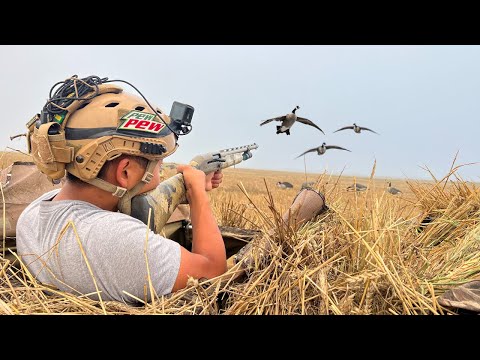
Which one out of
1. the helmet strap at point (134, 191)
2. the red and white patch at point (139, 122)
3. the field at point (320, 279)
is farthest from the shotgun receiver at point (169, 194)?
the field at point (320, 279)

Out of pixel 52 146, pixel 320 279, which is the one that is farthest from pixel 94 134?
pixel 320 279

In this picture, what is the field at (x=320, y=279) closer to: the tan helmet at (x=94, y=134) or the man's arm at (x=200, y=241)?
the man's arm at (x=200, y=241)

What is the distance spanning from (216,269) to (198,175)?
0.64 m

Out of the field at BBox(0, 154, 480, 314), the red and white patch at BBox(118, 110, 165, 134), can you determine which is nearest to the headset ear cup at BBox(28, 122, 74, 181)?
the red and white patch at BBox(118, 110, 165, 134)

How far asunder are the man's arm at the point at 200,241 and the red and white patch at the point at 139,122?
494mm

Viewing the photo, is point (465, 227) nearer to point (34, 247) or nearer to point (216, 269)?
point (216, 269)

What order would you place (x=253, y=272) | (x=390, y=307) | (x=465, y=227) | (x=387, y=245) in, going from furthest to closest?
1. (x=465, y=227)
2. (x=387, y=245)
3. (x=253, y=272)
4. (x=390, y=307)

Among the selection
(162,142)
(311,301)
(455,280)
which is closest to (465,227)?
(455,280)

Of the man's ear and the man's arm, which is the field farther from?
the man's ear

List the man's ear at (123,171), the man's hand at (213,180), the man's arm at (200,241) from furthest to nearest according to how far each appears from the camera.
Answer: the man's hand at (213,180), the man's ear at (123,171), the man's arm at (200,241)

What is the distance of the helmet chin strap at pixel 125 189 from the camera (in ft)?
7.71

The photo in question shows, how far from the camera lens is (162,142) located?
95.0 inches

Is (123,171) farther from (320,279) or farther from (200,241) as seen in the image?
(320,279)

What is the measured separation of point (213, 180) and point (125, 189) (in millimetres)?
863
